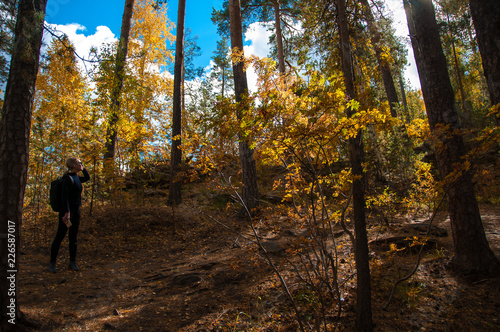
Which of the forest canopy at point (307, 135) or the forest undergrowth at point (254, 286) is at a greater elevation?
the forest canopy at point (307, 135)

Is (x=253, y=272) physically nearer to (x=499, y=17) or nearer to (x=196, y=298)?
(x=196, y=298)

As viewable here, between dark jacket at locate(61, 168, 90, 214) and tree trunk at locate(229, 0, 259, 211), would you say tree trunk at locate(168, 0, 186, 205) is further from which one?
dark jacket at locate(61, 168, 90, 214)

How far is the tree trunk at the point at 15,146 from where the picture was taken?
6.64 feet

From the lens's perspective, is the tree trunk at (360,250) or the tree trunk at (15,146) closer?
the tree trunk at (15,146)

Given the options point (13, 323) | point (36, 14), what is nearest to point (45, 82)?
point (36, 14)

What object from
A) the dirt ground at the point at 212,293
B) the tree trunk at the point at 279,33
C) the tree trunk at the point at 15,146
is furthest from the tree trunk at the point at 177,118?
the tree trunk at the point at 15,146

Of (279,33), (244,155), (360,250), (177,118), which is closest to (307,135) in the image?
(360,250)

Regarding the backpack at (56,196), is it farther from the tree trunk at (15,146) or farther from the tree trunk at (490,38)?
the tree trunk at (490,38)

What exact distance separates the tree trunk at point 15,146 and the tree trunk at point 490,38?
421 cm

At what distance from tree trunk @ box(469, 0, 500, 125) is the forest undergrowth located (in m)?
1.63

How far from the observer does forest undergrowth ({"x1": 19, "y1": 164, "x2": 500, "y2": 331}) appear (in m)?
2.41

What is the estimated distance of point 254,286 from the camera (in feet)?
10.5

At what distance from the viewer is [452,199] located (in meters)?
3.27

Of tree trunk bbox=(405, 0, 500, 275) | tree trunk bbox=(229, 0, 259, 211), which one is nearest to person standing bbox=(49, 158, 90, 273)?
tree trunk bbox=(229, 0, 259, 211)
